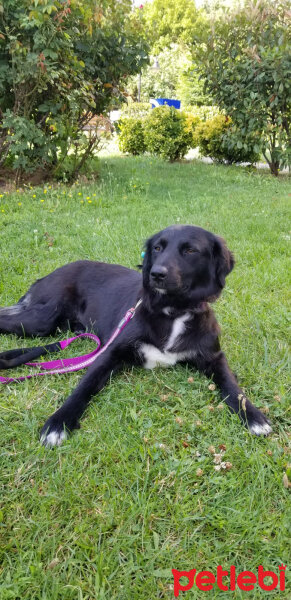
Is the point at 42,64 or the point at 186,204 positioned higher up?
the point at 42,64

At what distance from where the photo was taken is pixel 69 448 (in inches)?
73.1

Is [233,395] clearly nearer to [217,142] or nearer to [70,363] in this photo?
[70,363]

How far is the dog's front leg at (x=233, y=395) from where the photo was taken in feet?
6.55

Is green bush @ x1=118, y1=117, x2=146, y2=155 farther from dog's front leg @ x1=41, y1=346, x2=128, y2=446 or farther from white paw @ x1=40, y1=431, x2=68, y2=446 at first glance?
white paw @ x1=40, y1=431, x2=68, y2=446

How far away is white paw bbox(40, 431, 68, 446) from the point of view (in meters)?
1.88

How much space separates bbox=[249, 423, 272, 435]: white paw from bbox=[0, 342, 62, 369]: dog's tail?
138cm

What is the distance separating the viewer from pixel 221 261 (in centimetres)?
240

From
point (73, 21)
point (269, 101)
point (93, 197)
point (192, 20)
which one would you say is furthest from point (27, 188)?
point (192, 20)

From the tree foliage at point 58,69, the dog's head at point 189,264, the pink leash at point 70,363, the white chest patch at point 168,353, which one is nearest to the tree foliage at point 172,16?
the tree foliage at point 58,69

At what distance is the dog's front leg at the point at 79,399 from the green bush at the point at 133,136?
12870mm

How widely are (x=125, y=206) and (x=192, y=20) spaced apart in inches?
1678

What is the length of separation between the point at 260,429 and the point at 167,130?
12050 mm

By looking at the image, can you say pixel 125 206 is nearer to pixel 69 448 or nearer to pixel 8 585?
pixel 69 448

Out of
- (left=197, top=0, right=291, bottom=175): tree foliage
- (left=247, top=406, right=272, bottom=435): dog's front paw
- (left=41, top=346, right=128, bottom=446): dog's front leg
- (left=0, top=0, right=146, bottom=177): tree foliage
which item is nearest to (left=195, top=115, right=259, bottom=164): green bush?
(left=197, top=0, right=291, bottom=175): tree foliage
